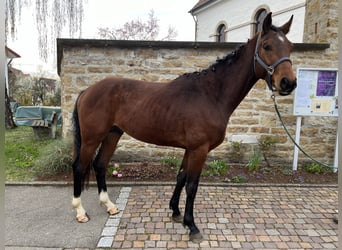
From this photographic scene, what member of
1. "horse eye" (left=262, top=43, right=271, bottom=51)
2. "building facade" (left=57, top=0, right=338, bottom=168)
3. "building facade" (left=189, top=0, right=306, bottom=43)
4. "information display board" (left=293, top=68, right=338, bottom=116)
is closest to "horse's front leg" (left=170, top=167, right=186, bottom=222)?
"horse eye" (left=262, top=43, right=271, bottom=51)

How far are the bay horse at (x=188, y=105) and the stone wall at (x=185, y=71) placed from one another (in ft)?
5.90

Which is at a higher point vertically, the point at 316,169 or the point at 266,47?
the point at 266,47

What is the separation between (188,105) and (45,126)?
6.00 metres

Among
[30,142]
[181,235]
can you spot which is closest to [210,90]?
Answer: [181,235]

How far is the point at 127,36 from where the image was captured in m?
19.1

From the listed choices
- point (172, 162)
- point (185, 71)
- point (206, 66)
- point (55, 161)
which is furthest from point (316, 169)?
point (55, 161)

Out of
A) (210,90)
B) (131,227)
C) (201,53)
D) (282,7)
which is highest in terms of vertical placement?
(282,7)

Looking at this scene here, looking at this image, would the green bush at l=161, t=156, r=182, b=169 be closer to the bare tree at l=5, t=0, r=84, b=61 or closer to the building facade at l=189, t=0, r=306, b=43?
the bare tree at l=5, t=0, r=84, b=61

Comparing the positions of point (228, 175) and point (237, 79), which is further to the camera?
point (228, 175)

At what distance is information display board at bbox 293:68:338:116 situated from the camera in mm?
4117

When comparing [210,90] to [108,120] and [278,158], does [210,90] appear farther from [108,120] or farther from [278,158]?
[278,158]

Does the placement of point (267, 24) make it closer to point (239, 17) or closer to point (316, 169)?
point (316, 169)

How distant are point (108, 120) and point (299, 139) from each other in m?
3.78

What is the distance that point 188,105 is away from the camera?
2.34 m
